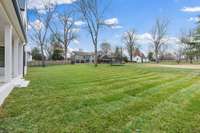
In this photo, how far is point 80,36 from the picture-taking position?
147ft

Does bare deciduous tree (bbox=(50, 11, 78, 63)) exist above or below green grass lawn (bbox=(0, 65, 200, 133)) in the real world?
above

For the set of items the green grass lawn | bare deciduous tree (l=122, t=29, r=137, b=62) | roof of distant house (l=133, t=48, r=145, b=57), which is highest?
bare deciduous tree (l=122, t=29, r=137, b=62)

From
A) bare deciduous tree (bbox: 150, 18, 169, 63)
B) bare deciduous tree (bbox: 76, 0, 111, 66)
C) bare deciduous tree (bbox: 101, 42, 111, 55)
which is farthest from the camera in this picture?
bare deciduous tree (bbox: 101, 42, 111, 55)

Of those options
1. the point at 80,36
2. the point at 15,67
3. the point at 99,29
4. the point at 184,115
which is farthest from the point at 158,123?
the point at 80,36

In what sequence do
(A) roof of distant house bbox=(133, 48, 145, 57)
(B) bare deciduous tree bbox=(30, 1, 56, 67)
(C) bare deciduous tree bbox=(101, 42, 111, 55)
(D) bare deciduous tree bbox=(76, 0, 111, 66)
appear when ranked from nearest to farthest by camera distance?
(D) bare deciduous tree bbox=(76, 0, 111, 66), (B) bare deciduous tree bbox=(30, 1, 56, 67), (C) bare deciduous tree bbox=(101, 42, 111, 55), (A) roof of distant house bbox=(133, 48, 145, 57)

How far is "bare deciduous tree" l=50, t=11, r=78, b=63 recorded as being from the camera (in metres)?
40.7

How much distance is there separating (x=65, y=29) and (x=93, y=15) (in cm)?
1316

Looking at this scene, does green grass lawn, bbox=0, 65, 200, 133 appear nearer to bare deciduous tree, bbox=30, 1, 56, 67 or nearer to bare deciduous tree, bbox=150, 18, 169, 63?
bare deciduous tree, bbox=30, 1, 56, 67

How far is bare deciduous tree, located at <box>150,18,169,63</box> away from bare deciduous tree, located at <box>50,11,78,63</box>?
60.5 ft

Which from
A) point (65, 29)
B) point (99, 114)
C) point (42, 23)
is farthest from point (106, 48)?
point (99, 114)

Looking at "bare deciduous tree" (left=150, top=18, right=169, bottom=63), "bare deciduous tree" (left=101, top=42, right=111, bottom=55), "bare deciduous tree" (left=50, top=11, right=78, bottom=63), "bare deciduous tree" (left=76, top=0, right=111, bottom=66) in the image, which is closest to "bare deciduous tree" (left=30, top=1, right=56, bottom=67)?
"bare deciduous tree" (left=50, top=11, right=78, bottom=63)

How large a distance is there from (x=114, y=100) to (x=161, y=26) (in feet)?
154

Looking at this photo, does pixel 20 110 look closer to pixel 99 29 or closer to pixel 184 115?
pixel 184 115

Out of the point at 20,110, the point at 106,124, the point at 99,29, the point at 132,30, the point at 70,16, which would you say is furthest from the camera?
the point at 132,30
